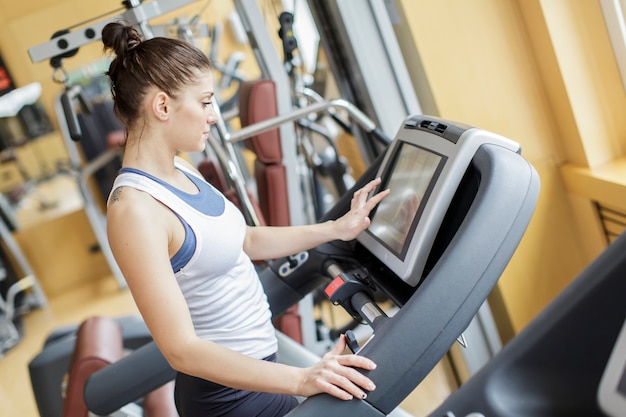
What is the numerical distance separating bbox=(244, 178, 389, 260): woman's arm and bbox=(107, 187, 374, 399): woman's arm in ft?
1.35

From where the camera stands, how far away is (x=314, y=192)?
318 centimetres

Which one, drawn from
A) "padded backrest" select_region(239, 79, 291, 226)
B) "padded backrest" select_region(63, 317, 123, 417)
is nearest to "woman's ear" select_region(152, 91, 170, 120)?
"padded backrest" select_region(63, 317, 123, 417)

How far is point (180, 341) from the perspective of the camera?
107 cm

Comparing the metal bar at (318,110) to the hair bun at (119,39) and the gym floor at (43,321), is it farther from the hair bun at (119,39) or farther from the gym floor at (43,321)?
the gym floor at (43,321)

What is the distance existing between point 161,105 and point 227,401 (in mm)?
601

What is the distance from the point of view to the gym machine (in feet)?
3.58

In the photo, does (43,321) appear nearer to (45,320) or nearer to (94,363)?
(45,320)

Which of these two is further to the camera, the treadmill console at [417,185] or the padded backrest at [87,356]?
the padded backrest at [87,356]

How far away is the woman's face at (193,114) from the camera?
117 cm

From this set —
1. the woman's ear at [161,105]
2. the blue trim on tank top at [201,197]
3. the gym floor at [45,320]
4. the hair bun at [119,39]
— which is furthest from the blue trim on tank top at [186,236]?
the gym floor at [45,320]

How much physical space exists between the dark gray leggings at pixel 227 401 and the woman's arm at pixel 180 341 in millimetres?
235

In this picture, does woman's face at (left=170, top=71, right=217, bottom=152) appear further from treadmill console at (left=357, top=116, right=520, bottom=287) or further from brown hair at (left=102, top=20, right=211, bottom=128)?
treadmill console at (left=357, top=116, right=520, bottom=287)

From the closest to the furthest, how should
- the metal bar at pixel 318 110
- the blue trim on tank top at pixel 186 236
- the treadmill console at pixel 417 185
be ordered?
1. the blue trim on tank top at pixel 186 236
2. the treadmill console at pixel 417 185
3. the metal bar at pixel 318 110

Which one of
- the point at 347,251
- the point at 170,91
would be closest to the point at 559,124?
the point at 347,251
